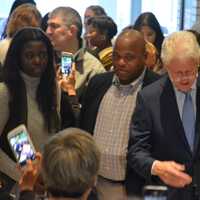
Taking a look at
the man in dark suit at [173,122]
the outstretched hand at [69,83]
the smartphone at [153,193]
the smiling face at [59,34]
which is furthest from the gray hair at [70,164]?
the smiling face at [59,34]

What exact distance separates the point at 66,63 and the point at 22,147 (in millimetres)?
988

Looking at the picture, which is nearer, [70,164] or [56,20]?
[70,164]

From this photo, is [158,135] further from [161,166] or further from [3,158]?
[3,158]

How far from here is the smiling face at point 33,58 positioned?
286 centimetres

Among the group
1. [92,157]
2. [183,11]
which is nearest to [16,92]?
[92,157]

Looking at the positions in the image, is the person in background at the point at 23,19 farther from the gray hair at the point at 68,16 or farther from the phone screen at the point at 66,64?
the phone screen at the point at 66,64

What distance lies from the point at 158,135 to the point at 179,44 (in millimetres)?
360

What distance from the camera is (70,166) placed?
5.51 ft

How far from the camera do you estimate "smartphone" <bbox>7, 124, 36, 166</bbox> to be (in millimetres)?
2439

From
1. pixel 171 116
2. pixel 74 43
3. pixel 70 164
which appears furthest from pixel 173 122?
pixel 74 43

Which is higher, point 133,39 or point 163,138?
point 133,39

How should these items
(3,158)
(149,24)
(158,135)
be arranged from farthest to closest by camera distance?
(149,24), (3,158), (158,135)

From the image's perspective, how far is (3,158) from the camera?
9.11 feet

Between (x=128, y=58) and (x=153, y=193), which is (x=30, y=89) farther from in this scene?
(x=153, y=193)
